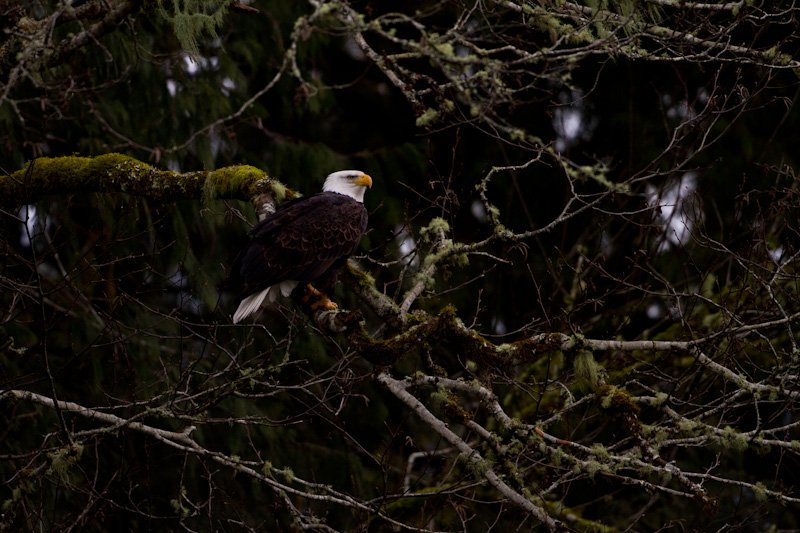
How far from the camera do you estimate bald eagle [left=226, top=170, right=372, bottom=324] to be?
4969mm

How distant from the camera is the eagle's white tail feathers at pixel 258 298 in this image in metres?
5.00

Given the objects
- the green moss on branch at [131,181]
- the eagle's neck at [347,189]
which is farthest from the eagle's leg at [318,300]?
the eagle's neck at [347,189]

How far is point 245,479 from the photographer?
327 inches

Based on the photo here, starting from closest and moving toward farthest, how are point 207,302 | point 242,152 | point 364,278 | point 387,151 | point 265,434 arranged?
point 364,278 → point 207,302 → point 265,434 → point 242,152 → point 387,151

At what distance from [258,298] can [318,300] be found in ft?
1.14

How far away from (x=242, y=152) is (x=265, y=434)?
8.68 feet

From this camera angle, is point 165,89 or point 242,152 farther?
point 242,152

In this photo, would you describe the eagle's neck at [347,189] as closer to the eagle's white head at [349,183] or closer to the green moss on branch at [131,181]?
Result: the eagle's white head at [349,183]

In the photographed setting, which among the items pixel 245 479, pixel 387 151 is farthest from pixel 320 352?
pixel 387 151

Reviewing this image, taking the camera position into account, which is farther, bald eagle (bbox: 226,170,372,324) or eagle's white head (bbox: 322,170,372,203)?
eagle's white head (bbox: 322,170,372,203)

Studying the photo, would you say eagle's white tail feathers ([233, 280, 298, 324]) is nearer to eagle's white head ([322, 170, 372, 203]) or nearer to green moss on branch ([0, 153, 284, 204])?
green moss on branch ([0, 153, 284, 204])

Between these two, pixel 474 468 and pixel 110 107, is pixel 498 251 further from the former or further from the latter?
pixel 474 468

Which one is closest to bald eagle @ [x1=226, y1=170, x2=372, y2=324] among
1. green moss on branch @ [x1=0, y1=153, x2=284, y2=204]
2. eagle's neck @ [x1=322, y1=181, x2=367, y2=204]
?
green moss on branch @ [x1=0, y1=153, x2=284, y2=204]

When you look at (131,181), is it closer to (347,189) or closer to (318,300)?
(318,300)
